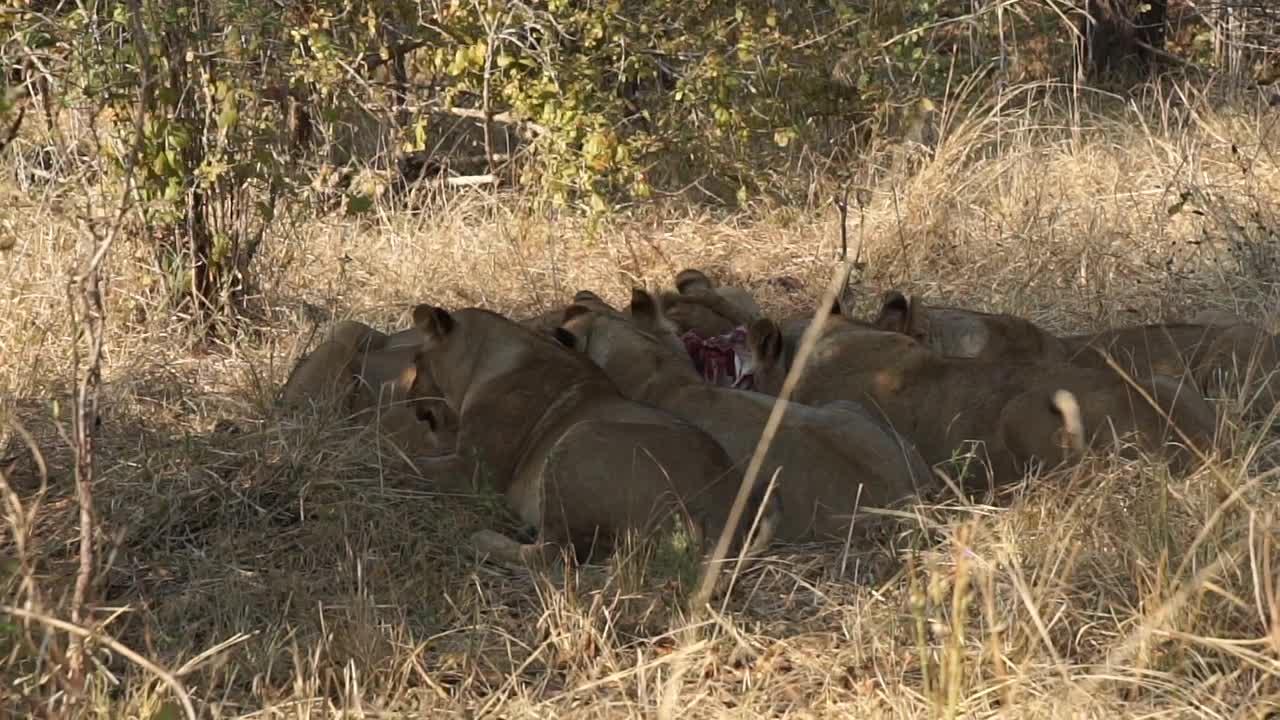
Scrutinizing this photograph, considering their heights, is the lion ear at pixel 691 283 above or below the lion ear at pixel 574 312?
below

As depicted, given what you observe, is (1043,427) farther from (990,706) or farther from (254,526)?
(254,526)

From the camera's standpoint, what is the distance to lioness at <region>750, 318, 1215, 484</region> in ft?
17.3

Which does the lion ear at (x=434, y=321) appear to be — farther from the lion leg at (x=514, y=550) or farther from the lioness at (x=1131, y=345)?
the lioness at (x=1131, y=345)

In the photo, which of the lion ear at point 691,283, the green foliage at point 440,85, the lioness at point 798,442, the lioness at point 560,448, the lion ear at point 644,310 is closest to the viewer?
the lioness at point 560,448

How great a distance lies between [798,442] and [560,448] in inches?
26.4

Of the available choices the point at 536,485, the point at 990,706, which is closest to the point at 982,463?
the point at 536,485

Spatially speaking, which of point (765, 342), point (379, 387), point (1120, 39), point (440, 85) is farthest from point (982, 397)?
point (1120, 39)

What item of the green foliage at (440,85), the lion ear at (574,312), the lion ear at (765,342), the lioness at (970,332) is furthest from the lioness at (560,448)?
the lioness at (970,332)

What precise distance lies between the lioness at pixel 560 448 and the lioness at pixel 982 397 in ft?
2.57

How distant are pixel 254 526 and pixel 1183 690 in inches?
103

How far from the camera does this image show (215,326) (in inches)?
290

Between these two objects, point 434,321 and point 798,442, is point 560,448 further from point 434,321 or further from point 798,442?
point 434,321

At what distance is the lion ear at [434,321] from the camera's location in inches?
228

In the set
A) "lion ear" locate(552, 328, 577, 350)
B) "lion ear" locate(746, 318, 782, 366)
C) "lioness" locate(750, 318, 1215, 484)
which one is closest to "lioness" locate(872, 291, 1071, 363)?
"lioness" locate(750, 318, 1215, 484)
